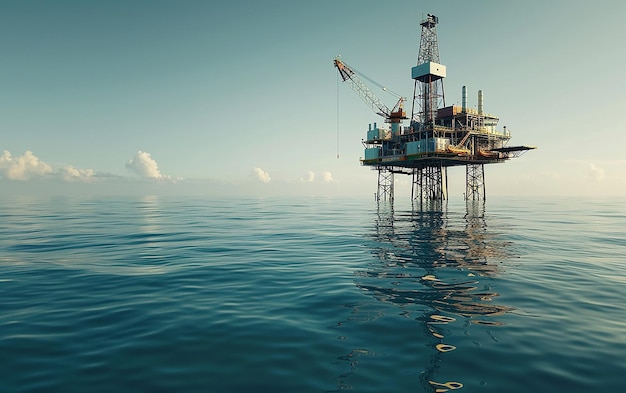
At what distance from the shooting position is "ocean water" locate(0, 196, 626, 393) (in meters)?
7.25

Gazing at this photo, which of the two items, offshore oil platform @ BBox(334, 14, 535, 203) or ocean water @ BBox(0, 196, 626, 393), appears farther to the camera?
offshore oil platform @ BBox(334, 14, 535, 203)

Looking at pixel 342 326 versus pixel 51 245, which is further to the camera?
pixel 51 245

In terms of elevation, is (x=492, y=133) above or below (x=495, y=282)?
above

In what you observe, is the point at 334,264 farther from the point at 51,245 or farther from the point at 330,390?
the point at 51,245

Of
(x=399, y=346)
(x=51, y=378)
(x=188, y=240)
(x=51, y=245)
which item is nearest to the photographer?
(x=51, y=378)

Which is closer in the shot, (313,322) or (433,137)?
(313,322)

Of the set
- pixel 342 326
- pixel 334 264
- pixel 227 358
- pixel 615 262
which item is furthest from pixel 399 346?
pixel 615 262

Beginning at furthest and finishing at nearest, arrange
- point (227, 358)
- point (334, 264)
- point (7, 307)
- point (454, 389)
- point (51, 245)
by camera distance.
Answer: point (51, 245)
point (334, 264)
point (7, 307)
point (227, 358)
point (454, 389)

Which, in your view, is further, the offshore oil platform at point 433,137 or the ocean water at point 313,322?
the offshore oil platform at point 433,137

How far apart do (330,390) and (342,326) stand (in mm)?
3418

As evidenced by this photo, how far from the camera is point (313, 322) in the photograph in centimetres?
1045

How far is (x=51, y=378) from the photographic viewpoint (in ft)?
23.9

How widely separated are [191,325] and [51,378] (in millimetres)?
3490

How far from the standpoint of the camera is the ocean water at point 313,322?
23.8 ft
